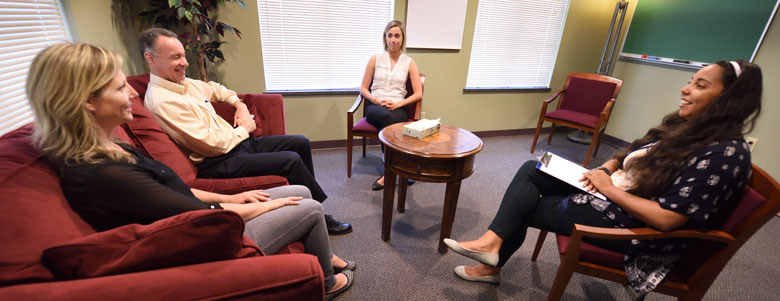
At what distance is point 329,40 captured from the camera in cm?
310

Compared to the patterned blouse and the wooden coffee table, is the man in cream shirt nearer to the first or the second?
the wooden coffee table

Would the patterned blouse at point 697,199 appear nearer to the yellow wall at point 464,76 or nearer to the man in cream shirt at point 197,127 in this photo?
the man in cream shirt at point 197,127

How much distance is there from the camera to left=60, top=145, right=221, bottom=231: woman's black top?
2.69ft

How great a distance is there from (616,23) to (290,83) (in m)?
3.87

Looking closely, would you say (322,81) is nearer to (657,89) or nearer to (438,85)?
(438,85)

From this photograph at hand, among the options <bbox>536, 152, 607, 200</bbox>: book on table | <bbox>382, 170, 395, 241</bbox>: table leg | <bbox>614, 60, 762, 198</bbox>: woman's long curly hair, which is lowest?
<bbox>382, 170, 395, 241</bbox>: table leg

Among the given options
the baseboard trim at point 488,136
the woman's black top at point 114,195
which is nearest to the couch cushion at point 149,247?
the woman's black top at point 114,195

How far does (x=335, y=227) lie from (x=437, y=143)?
85cm

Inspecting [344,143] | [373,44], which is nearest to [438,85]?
[373,44]

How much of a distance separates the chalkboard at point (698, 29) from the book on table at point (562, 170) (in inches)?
104

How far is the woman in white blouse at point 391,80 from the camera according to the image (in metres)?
2.66

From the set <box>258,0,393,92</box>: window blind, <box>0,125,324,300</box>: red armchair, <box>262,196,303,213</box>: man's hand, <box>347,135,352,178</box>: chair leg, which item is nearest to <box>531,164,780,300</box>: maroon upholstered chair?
<box>0,125,324,300</box>: red armchair

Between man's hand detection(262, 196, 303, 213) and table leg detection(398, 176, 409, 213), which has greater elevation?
man's hand detection(262, 196, 303, 213)

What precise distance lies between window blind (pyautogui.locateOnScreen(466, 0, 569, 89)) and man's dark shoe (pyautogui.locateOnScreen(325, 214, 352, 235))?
2.47 meters
